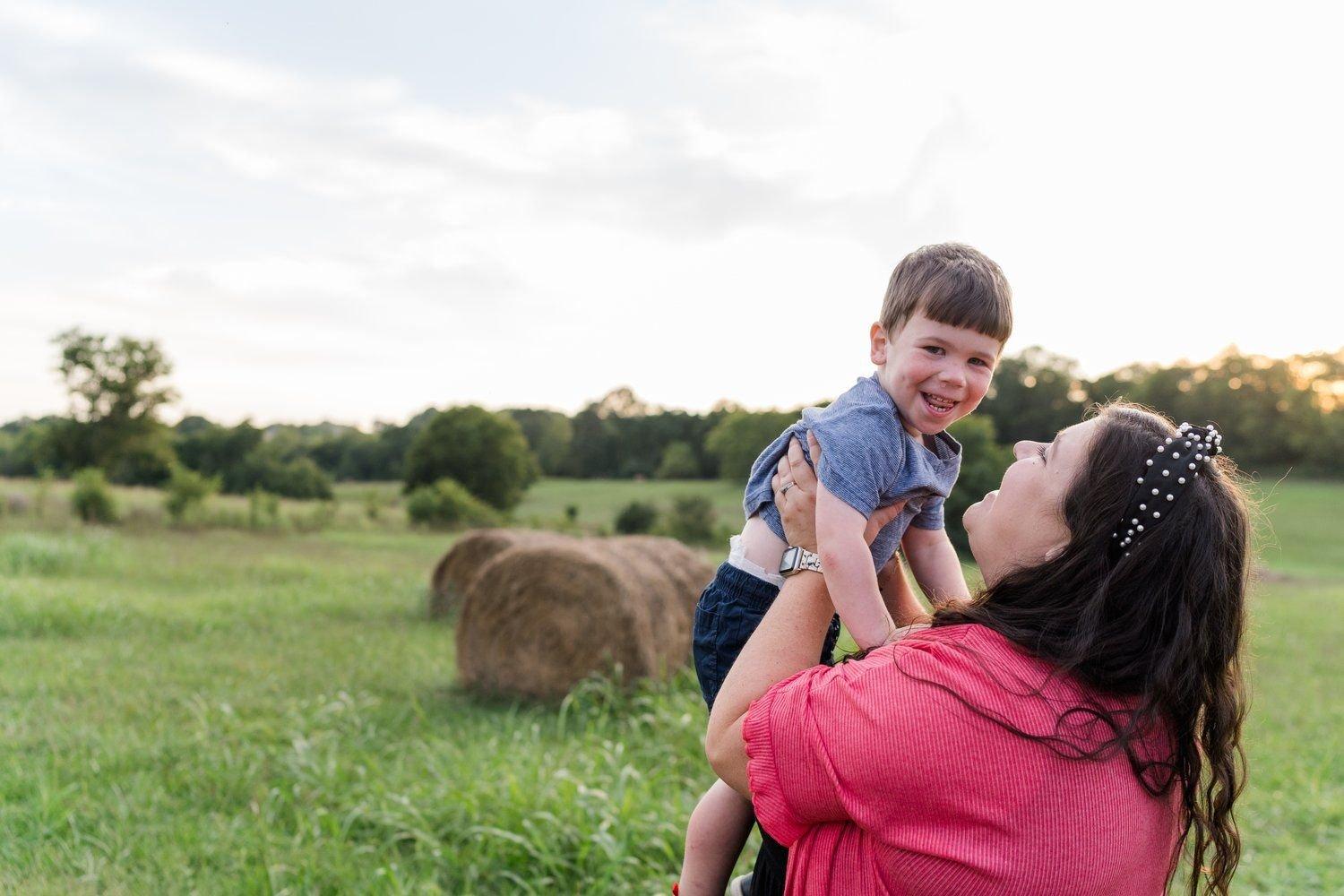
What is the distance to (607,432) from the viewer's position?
47312 millimetres

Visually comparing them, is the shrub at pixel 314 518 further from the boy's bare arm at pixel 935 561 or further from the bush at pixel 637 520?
the boy's bare arm at pixel 935 561

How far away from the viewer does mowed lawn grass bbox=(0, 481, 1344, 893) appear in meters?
4.14

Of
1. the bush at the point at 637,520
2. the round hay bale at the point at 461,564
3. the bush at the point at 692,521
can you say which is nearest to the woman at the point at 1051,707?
the round hay bale at the point at 461,564

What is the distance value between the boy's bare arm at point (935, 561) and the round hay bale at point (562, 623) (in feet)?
16.8

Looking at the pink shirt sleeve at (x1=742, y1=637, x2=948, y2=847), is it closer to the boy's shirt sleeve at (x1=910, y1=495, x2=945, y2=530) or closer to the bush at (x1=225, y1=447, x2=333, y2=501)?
the boy's shirt sleeve at (x1=910, y1=495, x2=945, y2=530)

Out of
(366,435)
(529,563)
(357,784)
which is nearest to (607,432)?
(366,435)

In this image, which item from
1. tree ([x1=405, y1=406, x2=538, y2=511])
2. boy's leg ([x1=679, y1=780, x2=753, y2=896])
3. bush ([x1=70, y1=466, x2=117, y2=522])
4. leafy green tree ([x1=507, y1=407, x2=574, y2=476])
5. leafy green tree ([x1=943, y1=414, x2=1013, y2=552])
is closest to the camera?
boy's leg ([x1=679, y1=780, x2=753, y2=896])

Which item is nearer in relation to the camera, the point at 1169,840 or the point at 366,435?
the point at 1169,840

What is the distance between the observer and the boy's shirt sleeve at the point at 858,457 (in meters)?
2.03

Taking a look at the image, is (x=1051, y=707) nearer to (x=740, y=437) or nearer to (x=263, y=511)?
(x=263, y=511)

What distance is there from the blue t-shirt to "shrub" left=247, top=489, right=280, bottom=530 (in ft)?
75.2

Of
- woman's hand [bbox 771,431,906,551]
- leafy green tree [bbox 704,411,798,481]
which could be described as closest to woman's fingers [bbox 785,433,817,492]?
woman's hand [bbox 771,431,906,551]

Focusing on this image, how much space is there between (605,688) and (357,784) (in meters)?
2.43

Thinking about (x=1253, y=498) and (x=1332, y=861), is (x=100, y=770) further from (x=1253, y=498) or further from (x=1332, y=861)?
(x=1332, y=861)
